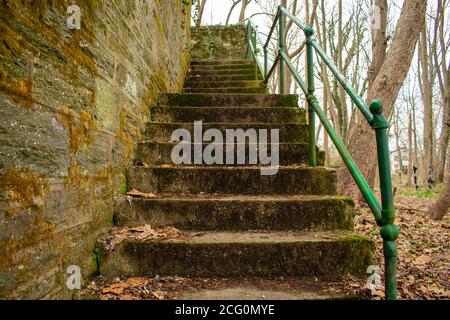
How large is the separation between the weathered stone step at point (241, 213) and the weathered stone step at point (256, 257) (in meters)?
0.26

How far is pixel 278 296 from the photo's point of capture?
154cm

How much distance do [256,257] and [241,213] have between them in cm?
36

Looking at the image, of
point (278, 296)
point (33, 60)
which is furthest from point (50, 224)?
point (278, 296)

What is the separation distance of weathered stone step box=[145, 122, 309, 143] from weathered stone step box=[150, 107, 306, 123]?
282 mm

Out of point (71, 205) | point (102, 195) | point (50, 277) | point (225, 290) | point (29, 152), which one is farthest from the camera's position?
point (102, 195)

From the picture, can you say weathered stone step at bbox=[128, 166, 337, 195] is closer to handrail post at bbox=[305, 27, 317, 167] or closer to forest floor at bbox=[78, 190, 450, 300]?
handrail post at bbox=[305, 27, 317, 167]

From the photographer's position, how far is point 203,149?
2703mm

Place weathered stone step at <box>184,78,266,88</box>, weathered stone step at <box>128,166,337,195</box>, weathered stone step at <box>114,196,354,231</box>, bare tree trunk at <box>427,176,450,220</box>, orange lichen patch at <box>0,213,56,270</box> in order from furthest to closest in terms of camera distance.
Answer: weathered stone step at <box>184,78,266,88</box>, bare tree trunk at <box>427,176,450,220</box>, weathered stone step at <box>128,166,337,195</box>, weathered stone step at <box>114,196,354,231</box>, orange lichen patch at <box>0,213,56,270</box>

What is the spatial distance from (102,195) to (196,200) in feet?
1.91

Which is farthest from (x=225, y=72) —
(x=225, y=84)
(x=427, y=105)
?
(x=427, y=105)

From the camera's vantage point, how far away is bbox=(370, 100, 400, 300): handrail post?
1.40 metres

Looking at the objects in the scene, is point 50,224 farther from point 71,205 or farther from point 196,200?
point 196,200

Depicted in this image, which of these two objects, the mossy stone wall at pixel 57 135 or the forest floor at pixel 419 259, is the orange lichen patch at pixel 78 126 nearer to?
the mossy stone wall at pixel 57 135

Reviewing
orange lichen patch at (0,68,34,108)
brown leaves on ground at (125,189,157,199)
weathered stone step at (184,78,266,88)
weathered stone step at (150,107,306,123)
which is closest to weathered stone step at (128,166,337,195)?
brown leaves on ground at (125,189,157,199)
